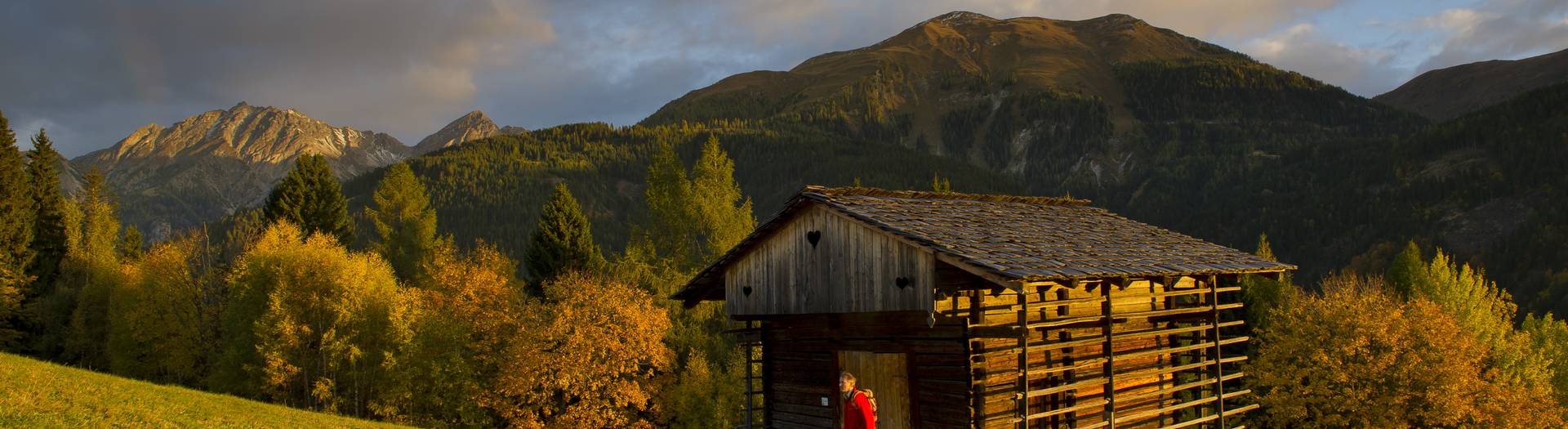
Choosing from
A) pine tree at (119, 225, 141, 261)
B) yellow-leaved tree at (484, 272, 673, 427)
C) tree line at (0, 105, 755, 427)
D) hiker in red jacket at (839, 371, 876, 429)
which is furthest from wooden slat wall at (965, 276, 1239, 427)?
pine tree at (119, 225, 141, 261)

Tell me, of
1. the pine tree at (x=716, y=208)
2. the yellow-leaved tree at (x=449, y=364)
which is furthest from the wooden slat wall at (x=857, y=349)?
the pine tree at (x=716, y=208)

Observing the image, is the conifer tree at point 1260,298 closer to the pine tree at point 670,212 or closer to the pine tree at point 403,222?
the pine tree at point 670,212

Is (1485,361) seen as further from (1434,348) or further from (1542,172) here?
(1542,172)

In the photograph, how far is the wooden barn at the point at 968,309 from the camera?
18.9 metres

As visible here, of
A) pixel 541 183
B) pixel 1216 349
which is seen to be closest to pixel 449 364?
pixel 1216 349

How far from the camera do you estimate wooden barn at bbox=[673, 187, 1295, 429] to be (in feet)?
62.0

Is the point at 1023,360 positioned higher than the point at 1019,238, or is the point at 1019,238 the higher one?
the point at 1019,238

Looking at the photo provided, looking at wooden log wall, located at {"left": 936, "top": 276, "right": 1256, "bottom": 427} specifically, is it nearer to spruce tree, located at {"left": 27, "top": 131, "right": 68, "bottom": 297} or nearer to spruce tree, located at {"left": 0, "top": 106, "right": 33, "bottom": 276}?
spruce tree, located at {"left": 0, "top": 106, "right": 33, "bottom": 276}

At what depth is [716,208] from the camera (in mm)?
53125

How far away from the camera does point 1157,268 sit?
63.5 ft

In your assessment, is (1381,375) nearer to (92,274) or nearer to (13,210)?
(13,210)

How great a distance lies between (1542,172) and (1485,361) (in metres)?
144

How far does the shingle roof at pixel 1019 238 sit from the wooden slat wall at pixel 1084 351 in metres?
0.78

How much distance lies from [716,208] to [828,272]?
32582 millimetres
